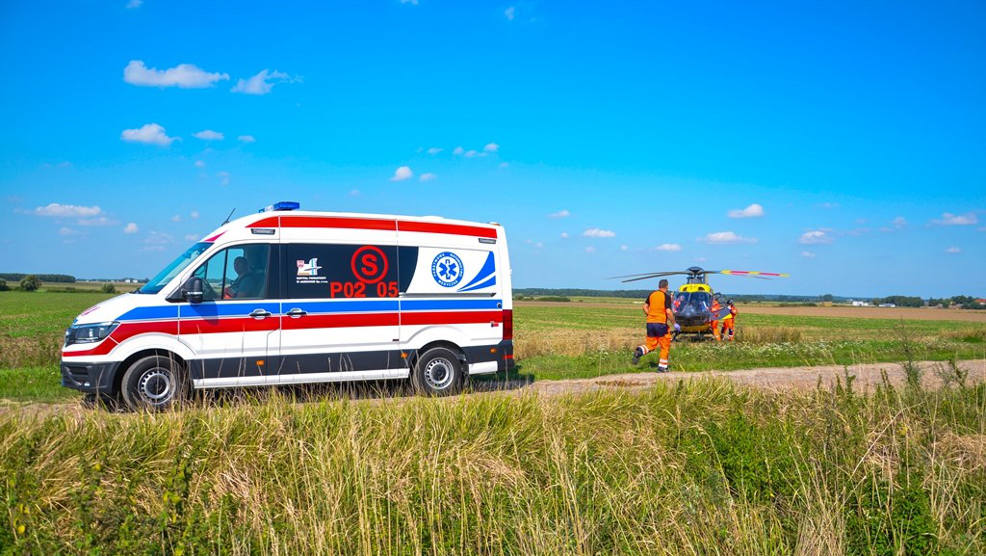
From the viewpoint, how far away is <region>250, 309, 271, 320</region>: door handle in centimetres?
939

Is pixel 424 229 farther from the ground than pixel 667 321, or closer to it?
farther from the ground

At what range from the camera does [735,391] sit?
8.50 m

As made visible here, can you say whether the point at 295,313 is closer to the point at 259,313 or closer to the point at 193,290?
the point at 259,313

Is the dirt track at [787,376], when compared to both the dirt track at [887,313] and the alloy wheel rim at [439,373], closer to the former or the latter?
the alloy wheel rim at [439,373]

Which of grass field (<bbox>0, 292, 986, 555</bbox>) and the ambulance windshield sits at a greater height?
the ambulance windshield

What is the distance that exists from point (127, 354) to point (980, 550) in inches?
349

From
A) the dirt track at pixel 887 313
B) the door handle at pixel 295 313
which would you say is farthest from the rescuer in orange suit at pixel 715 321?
the dirt track at pixel 887 313

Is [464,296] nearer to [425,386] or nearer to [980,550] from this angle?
[425,386]

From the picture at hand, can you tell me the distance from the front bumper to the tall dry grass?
8.96ft

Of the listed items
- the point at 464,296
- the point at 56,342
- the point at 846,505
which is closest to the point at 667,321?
the point at 464,296

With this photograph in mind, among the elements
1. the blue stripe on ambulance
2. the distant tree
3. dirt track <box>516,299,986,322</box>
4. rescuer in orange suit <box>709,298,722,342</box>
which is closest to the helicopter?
rescuer in orange suit <box>709,298,722,342</box>

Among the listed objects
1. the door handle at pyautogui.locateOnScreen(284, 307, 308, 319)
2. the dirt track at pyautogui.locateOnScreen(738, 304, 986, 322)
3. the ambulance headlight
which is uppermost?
the door handle at pyautogui.locateOnScreen(284, 307, 308, 319)

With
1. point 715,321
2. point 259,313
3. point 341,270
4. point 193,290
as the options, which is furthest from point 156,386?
point 715,321

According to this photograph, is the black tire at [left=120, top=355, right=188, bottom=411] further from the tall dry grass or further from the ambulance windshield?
the tall dry grass
